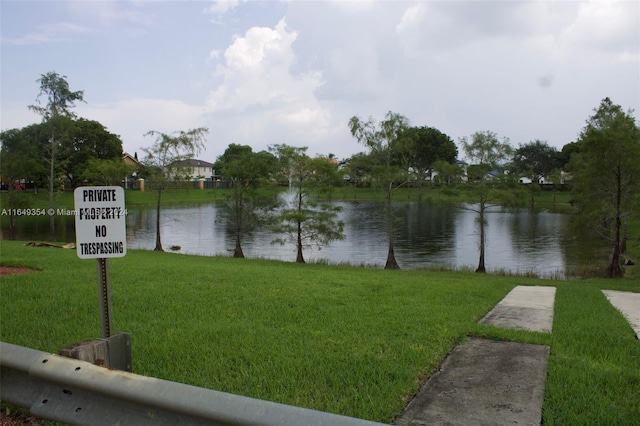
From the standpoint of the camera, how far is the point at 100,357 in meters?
3.56

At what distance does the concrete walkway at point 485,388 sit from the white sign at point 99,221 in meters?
2.44

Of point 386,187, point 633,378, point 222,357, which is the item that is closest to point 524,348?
point 633,378

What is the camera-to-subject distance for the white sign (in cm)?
362

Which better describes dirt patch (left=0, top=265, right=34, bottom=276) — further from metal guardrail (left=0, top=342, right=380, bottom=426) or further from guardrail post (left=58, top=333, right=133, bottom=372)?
metal guardrail (left=0, top=342, right=380, bottom=426)

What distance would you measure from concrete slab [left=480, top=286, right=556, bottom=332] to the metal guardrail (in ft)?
16.8

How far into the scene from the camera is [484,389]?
13.9 ft

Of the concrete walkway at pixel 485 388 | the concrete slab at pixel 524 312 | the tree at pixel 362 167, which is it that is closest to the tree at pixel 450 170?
the tree at pixel 362 167

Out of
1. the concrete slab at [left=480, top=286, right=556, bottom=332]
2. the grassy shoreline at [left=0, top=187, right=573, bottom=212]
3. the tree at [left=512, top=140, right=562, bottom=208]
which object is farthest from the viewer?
the tree at [left=512, top=140, right=562, bottom=208]

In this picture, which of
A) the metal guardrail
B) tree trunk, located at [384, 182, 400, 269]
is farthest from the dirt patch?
tree trunk, located at [384, 182, 400, 269]

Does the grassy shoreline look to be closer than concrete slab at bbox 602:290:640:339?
No

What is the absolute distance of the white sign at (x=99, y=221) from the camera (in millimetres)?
3617

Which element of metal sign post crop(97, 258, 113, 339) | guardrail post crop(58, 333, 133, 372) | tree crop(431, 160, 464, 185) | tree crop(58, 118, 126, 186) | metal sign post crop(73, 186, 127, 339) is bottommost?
guardrail post crop(58, 333, 133, 372)

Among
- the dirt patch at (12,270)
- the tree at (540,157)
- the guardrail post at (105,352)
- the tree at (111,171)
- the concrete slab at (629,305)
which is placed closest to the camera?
the guardrail post at (105,352)

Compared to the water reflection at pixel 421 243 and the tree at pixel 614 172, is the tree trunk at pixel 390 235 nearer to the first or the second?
the water reflection at pixel 421 243
